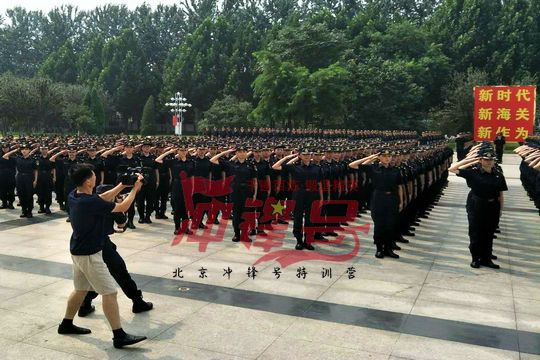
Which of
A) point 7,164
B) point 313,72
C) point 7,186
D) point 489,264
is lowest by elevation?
point 489,264

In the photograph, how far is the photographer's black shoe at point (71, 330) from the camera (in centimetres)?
521

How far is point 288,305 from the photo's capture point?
6203 mm

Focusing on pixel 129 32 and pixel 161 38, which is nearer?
pixel 129 32

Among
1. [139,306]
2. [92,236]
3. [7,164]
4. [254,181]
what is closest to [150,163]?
[254,181]

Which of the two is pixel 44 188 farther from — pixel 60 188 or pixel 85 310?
pixel 85 310

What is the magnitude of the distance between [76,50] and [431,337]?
85.6m

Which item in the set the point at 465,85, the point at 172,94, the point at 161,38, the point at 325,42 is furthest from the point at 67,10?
the point at 465,85

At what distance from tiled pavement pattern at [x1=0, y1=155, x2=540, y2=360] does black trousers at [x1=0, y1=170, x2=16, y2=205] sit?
11.5ft

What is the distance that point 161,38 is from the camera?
71500 mm

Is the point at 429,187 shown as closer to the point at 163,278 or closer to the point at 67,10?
the point at 163,278

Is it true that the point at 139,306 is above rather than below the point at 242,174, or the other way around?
below

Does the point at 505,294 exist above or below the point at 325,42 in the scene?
below

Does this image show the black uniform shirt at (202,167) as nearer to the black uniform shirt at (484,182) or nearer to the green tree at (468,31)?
the black uniform shirt at (484,182)

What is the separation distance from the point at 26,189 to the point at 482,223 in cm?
975
